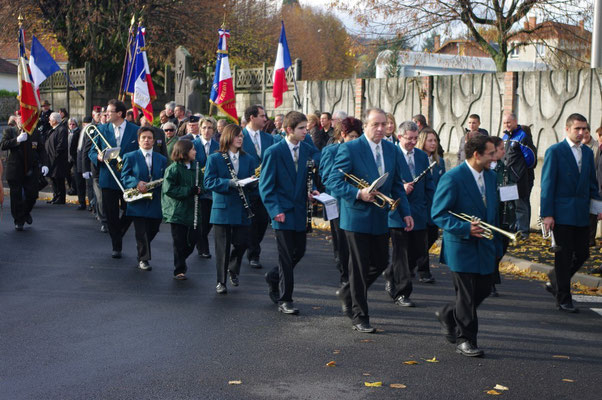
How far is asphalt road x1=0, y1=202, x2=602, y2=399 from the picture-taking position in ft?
18.8

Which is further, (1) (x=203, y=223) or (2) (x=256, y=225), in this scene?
(1) (x=203, y=223)

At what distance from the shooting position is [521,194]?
1319 centimetres

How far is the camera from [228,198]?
29.3 feet

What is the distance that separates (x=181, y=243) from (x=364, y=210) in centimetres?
323

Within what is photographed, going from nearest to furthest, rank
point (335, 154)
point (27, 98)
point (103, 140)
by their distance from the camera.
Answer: point (335, 154)
point (103, 140)
point (27, 98)

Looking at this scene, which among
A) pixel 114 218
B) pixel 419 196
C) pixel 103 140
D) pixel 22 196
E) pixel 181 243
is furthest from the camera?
pixel 22 196

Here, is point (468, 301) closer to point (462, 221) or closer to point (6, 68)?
point (462, 221)

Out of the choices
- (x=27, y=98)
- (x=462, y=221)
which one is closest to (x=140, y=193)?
(x=462, y=221)

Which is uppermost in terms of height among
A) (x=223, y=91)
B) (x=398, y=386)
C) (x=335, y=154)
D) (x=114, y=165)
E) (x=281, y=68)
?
(x=281, y=68)

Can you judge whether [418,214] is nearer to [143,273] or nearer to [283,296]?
[283,296]

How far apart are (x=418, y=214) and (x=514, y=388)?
3416mm

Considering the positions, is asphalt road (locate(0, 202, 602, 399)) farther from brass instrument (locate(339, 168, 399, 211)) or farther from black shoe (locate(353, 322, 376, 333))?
brass instrument (locate(339, 168, 399, 211))

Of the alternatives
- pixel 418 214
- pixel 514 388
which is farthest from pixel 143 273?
pixel 514 388

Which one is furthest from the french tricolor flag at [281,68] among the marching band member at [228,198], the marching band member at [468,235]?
the marching band member at [468,235]
